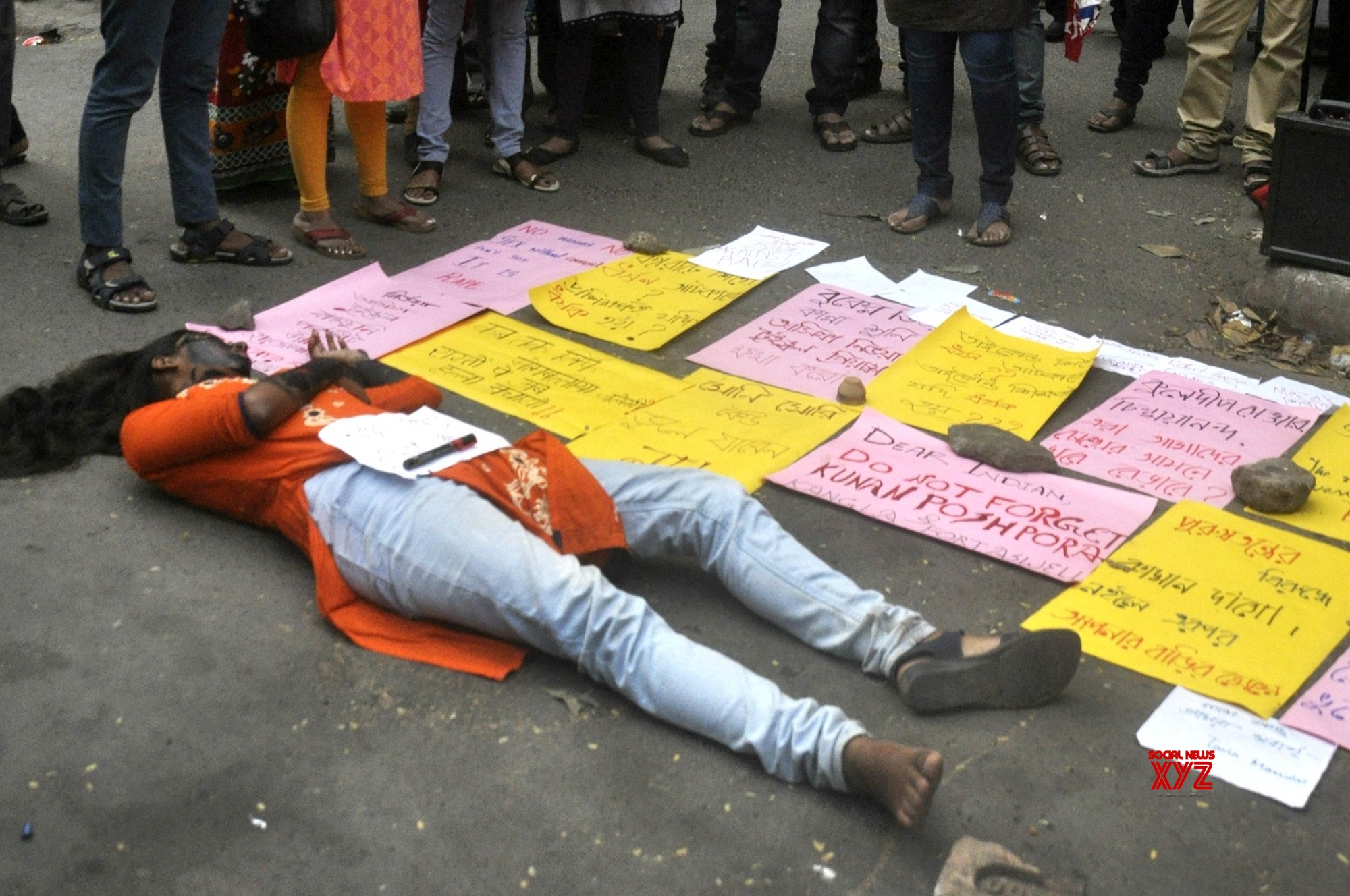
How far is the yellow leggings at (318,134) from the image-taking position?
4223mm

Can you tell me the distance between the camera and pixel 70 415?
2.91m

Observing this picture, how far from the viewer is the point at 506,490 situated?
244 centimetres

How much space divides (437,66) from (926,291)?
1943mm

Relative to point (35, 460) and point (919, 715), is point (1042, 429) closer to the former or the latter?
point (919, 715)

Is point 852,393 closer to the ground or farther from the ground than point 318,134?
closer to the ground

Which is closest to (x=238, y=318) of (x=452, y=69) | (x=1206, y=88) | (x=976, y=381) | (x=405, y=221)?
(x=405, y=221)

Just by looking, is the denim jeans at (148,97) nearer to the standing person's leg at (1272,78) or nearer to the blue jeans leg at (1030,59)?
the blue jeans leg at (1030,59)

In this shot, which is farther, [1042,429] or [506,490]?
[1042,429]

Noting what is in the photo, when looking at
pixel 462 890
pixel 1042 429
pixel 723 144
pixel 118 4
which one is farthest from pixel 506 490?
pixel 723 144

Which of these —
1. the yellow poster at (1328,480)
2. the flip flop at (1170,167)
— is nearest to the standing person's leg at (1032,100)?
the flip flop at (1170,167)

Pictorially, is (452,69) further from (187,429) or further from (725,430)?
(187,429)

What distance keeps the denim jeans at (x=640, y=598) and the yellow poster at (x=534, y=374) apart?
79 centimetres

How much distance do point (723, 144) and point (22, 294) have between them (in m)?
2.77

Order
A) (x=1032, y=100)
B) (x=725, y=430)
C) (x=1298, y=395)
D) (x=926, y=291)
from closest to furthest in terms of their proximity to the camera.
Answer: (x=725, y=430) → (x=1298, y=395) → (x=926, y=291) → (x=1032, y=100)
